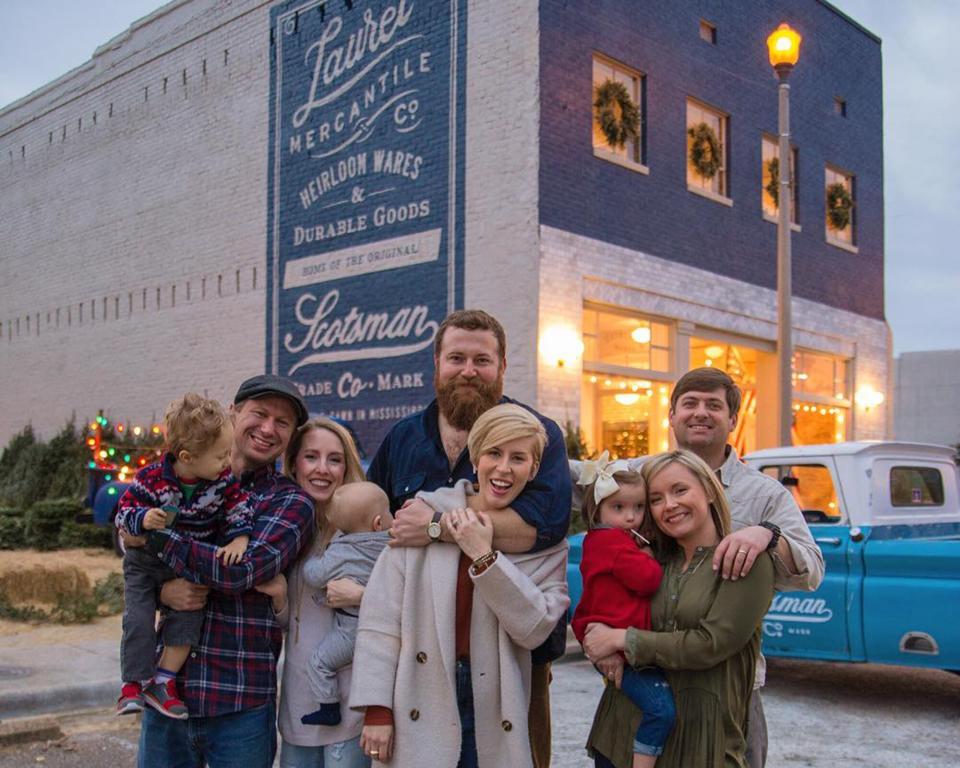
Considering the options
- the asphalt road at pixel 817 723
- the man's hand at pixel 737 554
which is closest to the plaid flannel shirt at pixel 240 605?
the man's hand at pixel 737 554

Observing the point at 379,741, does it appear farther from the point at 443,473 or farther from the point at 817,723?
the point at 817,723

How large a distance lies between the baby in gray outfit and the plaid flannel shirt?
99 millimetres

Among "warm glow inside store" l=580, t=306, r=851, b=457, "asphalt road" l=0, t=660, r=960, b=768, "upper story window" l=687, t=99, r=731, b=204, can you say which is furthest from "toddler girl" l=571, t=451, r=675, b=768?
"upper story window" l=687, t=99, r=731, b=204

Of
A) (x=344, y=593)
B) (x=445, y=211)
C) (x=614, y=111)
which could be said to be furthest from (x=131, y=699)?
(x=614, y=111)

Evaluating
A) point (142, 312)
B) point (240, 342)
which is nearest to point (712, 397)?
point (240, 342)

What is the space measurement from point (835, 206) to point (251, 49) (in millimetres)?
10986

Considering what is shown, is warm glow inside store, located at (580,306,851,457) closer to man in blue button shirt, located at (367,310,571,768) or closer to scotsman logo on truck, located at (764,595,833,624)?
scotsman logo on truck, located at (764,595,833,624)

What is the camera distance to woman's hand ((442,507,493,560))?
298 centimetres

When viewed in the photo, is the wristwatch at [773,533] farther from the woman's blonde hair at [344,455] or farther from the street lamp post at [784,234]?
the street lamp post at [784,234]

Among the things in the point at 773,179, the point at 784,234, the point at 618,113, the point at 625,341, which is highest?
the point at 618,113

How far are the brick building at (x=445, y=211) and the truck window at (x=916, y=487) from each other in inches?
244

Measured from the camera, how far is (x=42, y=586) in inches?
399

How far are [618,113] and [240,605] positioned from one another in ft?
41.9

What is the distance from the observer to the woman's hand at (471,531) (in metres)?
2.98
